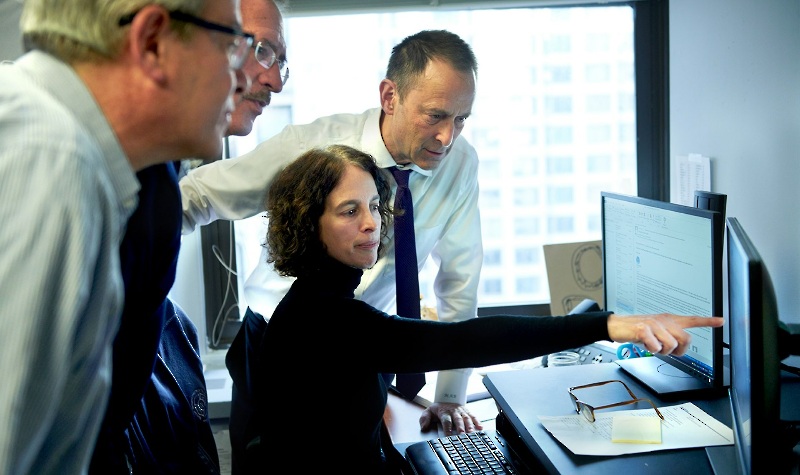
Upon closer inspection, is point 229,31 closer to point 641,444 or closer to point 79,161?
point 79,161

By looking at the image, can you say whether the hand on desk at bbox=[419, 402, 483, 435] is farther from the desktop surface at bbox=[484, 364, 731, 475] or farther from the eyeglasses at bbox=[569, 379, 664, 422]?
the eyeglasses at bbox=[569, 379, 664, 422]

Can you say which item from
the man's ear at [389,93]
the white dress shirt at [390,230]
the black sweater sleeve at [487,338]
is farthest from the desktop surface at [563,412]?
the man's ear at [389,93]

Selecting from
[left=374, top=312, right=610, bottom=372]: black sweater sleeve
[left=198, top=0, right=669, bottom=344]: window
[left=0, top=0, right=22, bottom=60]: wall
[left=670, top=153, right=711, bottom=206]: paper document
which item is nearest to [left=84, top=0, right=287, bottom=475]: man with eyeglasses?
[left=374, top=312, right=610, bottom=372]: black sweater sleeve

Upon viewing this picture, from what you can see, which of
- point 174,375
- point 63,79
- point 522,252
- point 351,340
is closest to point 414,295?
point 351,340

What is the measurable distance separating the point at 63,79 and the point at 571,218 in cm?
214

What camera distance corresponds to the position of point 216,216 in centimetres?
187

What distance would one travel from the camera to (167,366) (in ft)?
4.20

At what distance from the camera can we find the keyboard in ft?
4.36

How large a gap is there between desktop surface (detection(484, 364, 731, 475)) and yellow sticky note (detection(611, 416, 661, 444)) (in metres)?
0.03

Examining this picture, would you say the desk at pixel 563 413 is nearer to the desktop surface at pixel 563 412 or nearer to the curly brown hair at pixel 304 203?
the desktop surface at pixel 563 412

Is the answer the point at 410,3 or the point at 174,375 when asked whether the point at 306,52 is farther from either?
the point at 174,375

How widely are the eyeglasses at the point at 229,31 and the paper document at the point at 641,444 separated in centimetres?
78

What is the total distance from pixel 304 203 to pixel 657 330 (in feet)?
2.50

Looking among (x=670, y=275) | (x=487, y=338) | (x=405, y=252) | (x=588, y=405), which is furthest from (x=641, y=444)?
(x=405, y=252)
